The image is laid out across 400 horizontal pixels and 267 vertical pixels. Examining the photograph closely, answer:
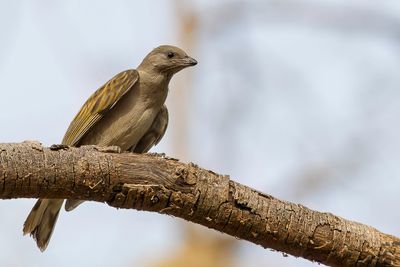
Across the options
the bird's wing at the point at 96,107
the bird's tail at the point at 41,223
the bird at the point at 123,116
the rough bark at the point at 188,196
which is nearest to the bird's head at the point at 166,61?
the bird at the point at 123,116

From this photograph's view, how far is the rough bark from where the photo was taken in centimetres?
421

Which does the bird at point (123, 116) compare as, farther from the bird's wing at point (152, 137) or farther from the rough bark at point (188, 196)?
the rough bark at point (188, 196)

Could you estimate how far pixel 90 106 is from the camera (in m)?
7.18

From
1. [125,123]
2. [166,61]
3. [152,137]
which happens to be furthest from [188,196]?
[166,61]

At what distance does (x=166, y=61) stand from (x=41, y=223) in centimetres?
234

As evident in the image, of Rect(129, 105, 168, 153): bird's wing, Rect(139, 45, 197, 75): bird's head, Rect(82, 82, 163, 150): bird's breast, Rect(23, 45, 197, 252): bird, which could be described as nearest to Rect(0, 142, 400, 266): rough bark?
Rect(23, 45, 197, 252): bird

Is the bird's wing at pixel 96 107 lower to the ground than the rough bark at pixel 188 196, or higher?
higher

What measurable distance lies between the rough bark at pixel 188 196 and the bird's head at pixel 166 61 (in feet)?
10.9

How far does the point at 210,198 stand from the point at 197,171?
0.18 m

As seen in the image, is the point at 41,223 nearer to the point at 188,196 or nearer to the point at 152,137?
the point at 152,137

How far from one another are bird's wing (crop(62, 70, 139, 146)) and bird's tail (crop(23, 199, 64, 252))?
2.35 ft

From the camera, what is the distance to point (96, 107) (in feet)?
23.4

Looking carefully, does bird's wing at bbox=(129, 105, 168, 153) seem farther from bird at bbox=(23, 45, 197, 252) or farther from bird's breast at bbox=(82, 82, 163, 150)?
bird's breast at bbox=(82, 82, 163, 150)

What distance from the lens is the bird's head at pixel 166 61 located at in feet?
25.7
